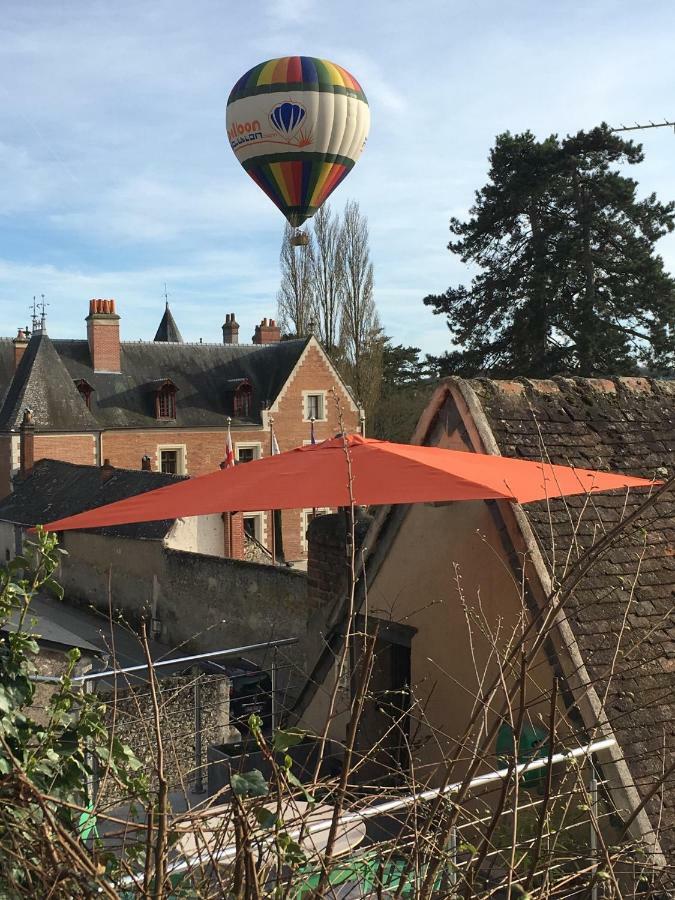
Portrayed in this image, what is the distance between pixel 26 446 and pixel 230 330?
49.6 feet

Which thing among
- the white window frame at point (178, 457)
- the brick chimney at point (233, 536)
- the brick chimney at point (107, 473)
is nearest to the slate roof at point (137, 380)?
the white window frame at point (178, 457)

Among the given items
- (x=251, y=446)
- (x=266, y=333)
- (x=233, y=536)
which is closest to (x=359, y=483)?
(x=233, y=536)

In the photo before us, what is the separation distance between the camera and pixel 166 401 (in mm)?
36750

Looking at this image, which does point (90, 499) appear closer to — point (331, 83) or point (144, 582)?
point (144, 582)

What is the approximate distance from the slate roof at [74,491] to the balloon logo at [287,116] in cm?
938

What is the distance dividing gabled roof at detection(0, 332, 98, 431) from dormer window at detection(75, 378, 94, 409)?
401mm

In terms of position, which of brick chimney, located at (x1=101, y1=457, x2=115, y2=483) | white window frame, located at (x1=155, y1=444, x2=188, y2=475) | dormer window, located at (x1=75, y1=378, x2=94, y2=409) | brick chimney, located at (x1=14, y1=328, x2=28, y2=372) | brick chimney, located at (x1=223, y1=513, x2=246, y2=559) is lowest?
brick chimney, located at (x1=223, y1=513, x2=246, y2=559)

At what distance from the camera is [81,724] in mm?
2557

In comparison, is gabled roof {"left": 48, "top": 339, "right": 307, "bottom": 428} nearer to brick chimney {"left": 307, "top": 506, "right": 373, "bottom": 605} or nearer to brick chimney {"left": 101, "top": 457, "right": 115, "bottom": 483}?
brick chimney {"left": 101, "top": 457, "right": 115, "bottom": 483}

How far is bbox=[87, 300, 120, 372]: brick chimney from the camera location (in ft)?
121

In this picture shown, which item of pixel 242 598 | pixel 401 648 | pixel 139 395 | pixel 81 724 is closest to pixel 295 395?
pixel 139 395

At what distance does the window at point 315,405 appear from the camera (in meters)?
38.3

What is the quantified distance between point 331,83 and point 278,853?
2571 cm

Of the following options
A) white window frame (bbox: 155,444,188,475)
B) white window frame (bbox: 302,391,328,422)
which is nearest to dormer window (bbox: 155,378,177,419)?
white window frame (bbox: 155,444,188,475)
